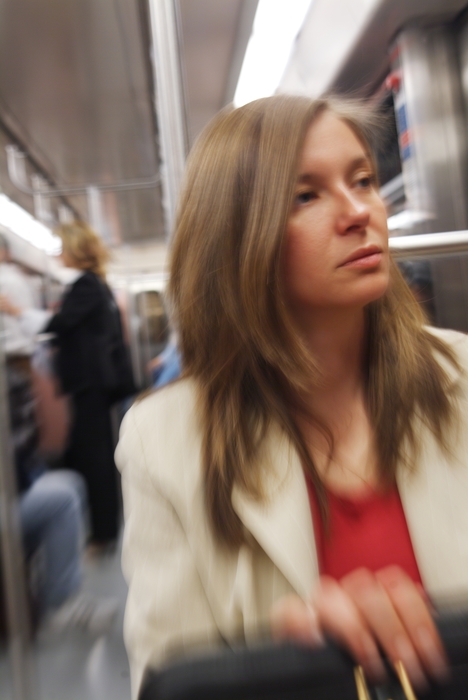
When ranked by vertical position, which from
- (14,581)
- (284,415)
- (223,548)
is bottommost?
(14,581)

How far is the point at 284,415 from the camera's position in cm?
91

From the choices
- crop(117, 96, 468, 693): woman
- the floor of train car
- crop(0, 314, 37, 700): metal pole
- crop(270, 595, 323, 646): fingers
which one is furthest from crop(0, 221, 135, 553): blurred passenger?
crop(270, 595, 323, 646): fingers

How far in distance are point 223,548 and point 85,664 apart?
1.85 meters

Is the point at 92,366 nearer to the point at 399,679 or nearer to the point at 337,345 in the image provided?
the point at 337,345

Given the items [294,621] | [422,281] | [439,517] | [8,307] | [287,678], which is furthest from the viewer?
[8,307]

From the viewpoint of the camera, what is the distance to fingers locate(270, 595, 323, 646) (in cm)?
44

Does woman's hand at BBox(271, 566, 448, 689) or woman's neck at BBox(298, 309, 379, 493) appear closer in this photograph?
woman's hand at BBox(271, 566, 448, 689)

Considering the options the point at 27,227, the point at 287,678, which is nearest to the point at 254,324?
the point at 287,678

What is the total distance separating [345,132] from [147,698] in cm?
79

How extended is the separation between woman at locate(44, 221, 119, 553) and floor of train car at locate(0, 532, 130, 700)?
0.25 meters

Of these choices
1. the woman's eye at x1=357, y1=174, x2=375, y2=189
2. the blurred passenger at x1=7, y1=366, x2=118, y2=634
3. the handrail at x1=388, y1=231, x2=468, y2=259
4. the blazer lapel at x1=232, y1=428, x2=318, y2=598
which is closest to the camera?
the blazer lapel at x1=232, y1=428, x2=318, y2=598

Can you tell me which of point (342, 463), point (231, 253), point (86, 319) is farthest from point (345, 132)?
point (86, 319)

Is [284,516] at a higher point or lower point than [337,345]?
lower

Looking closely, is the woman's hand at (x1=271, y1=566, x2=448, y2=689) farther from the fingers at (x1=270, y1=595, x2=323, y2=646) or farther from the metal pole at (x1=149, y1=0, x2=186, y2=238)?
the metal pole at (x1=149, y1=0, x2=186, y2=238)
